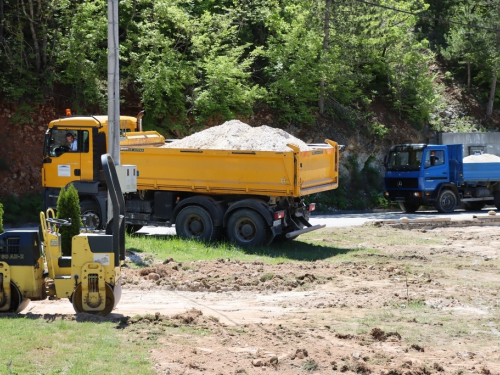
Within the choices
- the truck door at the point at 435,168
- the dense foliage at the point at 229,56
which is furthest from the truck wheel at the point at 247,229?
the truck door at the point at 435,168

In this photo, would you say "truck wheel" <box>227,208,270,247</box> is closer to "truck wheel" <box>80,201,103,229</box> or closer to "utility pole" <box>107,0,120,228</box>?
"truck wheel" <box>80,201,103,229</box>

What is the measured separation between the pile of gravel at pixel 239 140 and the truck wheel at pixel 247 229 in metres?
1.64

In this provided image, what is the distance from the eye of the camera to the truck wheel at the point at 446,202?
30.0 metres

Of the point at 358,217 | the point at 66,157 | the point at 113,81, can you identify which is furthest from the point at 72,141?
the point at 358,217

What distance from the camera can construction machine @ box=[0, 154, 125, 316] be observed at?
32.6 feet

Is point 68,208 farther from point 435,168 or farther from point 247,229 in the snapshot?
point 435,168

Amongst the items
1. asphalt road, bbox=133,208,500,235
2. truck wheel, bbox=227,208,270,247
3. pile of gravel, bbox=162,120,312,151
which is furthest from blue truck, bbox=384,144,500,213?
truck wheel, bbox=227,208,270,247

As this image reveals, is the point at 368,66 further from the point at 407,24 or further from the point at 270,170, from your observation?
the point at 270,170

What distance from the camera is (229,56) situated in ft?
103

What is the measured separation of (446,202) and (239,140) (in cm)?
1390

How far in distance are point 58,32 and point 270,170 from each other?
44.2ft

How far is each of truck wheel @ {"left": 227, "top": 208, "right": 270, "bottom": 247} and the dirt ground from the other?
1728mm

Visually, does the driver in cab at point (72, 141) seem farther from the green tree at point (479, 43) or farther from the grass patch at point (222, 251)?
the green tree at point (479, 43)

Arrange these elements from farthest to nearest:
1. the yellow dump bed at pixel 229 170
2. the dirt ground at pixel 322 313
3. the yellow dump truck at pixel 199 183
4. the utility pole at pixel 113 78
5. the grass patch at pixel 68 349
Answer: the yellow dump truck at pixel 199 183 → the yellow dump bed at pixel 229 170 → the utility pole at pixel 113 78 → the dirt ground at pixel 322 313 → the grass patch at pixel 68 349
